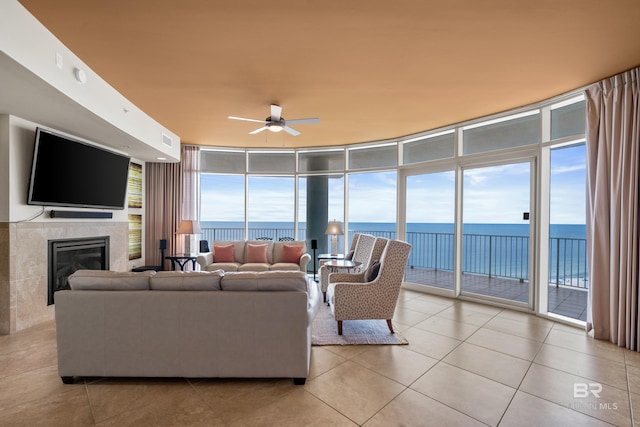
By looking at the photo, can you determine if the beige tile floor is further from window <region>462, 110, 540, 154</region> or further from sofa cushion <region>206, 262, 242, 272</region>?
window <region>462, 110, 540, 154</region>

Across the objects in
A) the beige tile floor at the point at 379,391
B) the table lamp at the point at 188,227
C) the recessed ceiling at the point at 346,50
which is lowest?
the beige tile floor at the point at 379,391

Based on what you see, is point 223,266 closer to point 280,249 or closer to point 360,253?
point 280,249

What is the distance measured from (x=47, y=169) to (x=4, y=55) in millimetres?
2107

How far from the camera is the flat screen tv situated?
3.55 m

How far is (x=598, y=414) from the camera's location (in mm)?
2012

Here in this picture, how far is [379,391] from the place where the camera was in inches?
A: 88.6

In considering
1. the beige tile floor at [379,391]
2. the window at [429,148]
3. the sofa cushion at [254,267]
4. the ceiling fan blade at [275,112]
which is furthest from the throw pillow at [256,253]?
the window at [429,148]

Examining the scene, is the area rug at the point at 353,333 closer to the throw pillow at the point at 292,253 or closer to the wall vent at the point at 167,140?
the throw pillow at the point at 292,253

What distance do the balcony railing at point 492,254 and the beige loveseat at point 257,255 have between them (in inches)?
45.2

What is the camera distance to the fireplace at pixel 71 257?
3.89 m

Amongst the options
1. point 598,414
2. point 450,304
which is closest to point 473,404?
point 598,414

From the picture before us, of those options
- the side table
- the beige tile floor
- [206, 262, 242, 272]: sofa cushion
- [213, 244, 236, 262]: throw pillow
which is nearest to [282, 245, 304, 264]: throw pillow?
[206, 262, 242, 272]: sofa cushion

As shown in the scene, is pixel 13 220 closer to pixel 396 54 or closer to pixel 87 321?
pixel 87 321

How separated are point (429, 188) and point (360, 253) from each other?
183 cm
